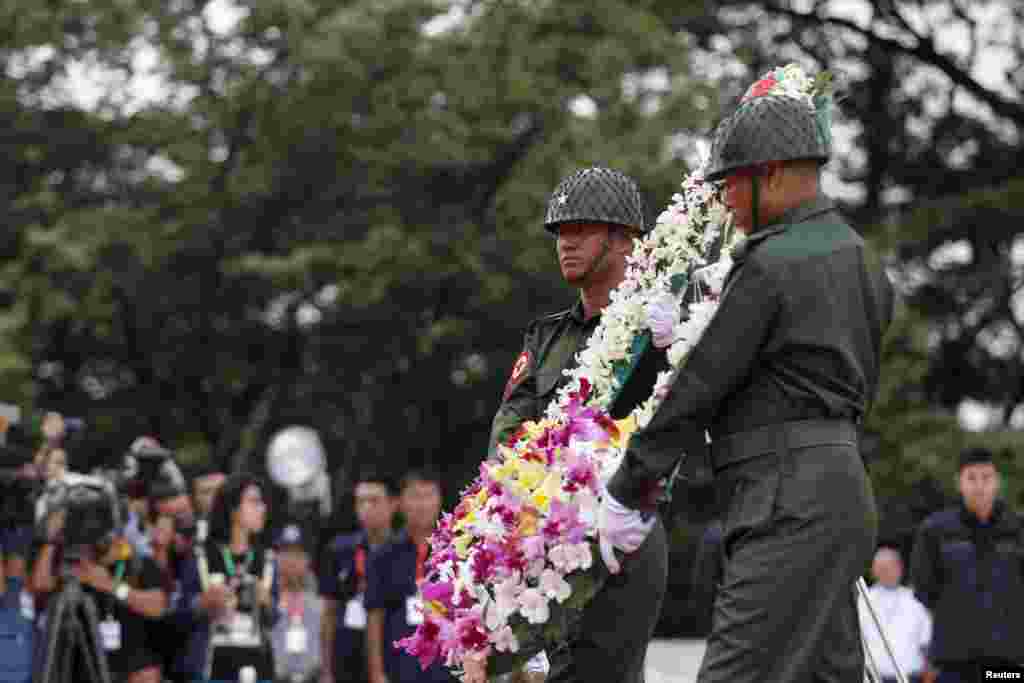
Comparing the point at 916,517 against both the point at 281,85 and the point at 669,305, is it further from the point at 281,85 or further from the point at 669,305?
the point at 669,305

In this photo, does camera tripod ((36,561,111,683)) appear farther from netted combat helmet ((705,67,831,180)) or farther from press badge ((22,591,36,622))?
netted combat helmet ((705,67,831,180))

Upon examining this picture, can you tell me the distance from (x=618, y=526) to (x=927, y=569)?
8697 mm

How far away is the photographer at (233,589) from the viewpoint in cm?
1349

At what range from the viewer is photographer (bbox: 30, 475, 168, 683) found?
12.9 metres

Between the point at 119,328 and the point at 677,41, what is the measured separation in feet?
27.6

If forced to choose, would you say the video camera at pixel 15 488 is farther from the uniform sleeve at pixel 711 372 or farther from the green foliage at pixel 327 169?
the green foliage at pixel 327 169

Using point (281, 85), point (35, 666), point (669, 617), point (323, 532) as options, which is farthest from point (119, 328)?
point (35, 666)

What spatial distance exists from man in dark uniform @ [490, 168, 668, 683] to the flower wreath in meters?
0.29

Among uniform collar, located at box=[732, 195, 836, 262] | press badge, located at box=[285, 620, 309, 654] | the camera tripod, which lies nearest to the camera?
uniform collar, located at box=[732, 195, 836, 262]

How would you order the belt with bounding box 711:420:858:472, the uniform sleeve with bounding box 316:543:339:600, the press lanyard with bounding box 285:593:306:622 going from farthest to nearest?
the press lanyard with bounding box 285:593:306:622 < the uniform sleeve with bounding box 316:543:339:600 < the belt with bounding box 711:420:858:472

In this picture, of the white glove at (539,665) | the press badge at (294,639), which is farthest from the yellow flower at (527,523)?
the press badge at (294,639)

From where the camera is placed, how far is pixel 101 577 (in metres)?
13.6

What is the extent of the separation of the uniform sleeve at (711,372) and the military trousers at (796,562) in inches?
6.6

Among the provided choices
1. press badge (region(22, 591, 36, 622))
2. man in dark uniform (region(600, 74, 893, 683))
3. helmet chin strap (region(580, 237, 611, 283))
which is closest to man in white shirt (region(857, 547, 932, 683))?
press badge (region(22, 591, 36, 622))
